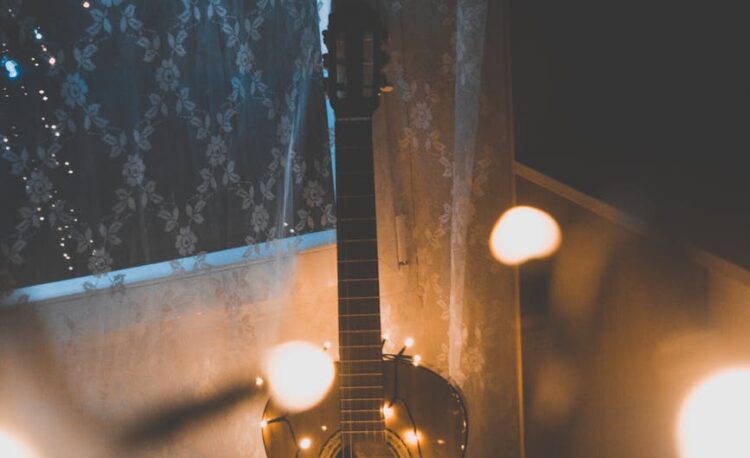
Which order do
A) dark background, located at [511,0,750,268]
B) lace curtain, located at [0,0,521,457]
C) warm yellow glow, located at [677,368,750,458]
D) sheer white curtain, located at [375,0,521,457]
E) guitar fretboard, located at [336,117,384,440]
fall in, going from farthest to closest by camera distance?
sheer white curtain, located at [375,0,521,457]
lace curtain, located at [0,0,521,457]
guitar fretboard, located at [336,117,384,440]
dark background, located at [511,0,750,268]
warm yellow glow, located at [677,368,750,458]

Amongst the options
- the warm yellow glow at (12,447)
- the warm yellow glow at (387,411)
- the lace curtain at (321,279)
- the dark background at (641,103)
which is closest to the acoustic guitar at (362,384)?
the warm yellow glow at (387,411)

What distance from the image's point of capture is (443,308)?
163 cm

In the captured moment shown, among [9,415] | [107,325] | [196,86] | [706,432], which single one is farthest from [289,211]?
[706,432]

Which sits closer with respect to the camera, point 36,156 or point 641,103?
point 36,156

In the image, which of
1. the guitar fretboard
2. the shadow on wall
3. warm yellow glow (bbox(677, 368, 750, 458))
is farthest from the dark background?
the guitar fretboard

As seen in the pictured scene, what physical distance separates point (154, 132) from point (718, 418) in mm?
1226

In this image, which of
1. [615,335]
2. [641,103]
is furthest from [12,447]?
[641,103]

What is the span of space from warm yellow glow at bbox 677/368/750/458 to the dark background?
0.25 metres

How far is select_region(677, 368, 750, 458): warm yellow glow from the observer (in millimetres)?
885

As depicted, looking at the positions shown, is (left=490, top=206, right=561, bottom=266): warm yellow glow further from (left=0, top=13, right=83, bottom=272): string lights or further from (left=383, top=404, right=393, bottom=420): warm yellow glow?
(left=0, top=13, right=83, bottom=272): string lights

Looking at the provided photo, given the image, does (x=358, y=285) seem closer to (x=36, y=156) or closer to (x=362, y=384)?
(x=362, y=384)

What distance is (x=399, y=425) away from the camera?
46.7 inches

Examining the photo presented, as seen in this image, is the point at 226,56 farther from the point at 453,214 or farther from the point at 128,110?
the point at 453,214

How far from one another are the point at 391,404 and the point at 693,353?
1.88 ft
